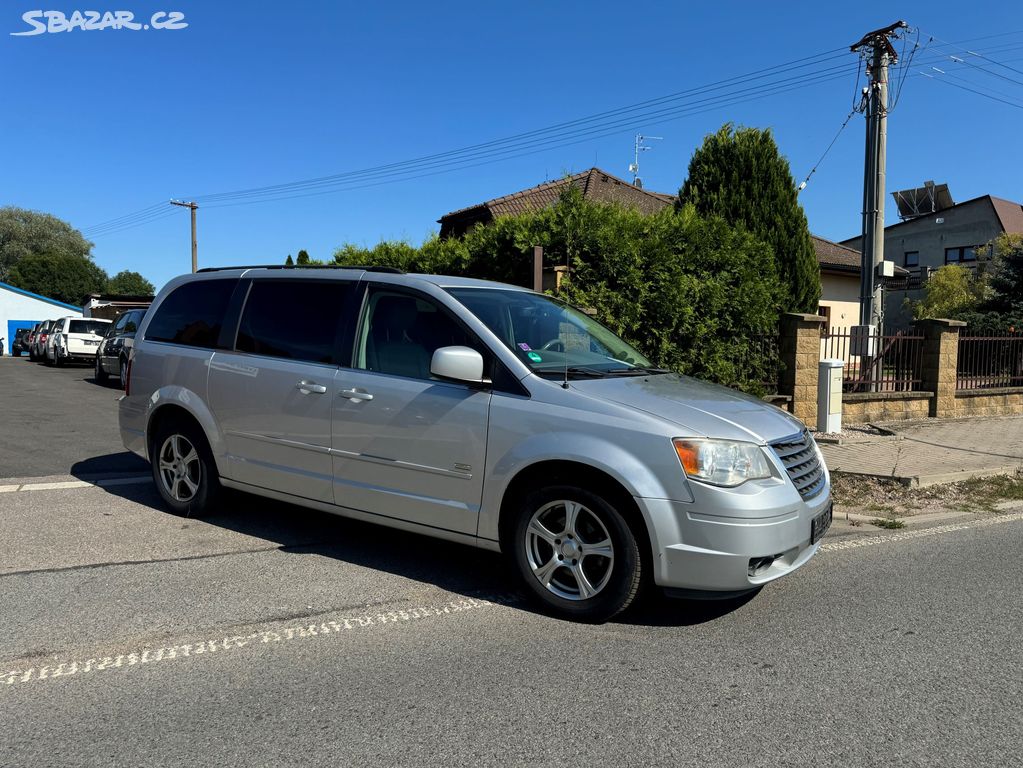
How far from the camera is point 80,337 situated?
25812 millimetres

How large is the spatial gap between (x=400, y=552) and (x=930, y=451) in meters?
7.90

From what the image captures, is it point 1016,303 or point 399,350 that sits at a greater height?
point 1016,303

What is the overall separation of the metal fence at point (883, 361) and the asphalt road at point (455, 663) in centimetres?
782

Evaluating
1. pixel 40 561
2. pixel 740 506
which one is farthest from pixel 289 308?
pixel 740 506

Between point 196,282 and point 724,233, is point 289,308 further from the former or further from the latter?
point 724,233

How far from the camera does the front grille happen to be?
4.07 meters

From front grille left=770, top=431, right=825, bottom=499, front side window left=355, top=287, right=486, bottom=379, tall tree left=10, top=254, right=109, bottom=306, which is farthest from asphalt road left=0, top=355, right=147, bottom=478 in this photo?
tall tree left=10, top=254, right=109, bottom=306

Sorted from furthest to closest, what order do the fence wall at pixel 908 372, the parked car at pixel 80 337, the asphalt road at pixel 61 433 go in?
1. the parked car at pixel 80 337
2. the fence wall at pixel 908 372
3. the asphalt road at pixel 61 433

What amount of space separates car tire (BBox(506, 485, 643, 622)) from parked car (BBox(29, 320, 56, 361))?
31159 millimetres

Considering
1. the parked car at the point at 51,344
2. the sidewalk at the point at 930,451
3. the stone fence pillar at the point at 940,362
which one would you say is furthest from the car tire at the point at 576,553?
the parked car at the point at 51,344

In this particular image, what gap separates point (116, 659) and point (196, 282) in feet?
11.1

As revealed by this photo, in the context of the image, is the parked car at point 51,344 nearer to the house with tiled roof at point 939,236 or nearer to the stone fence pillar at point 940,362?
the stone fence pillar at point 940,362

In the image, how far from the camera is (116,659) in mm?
3590

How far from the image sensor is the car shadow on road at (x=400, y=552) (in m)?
4.32
